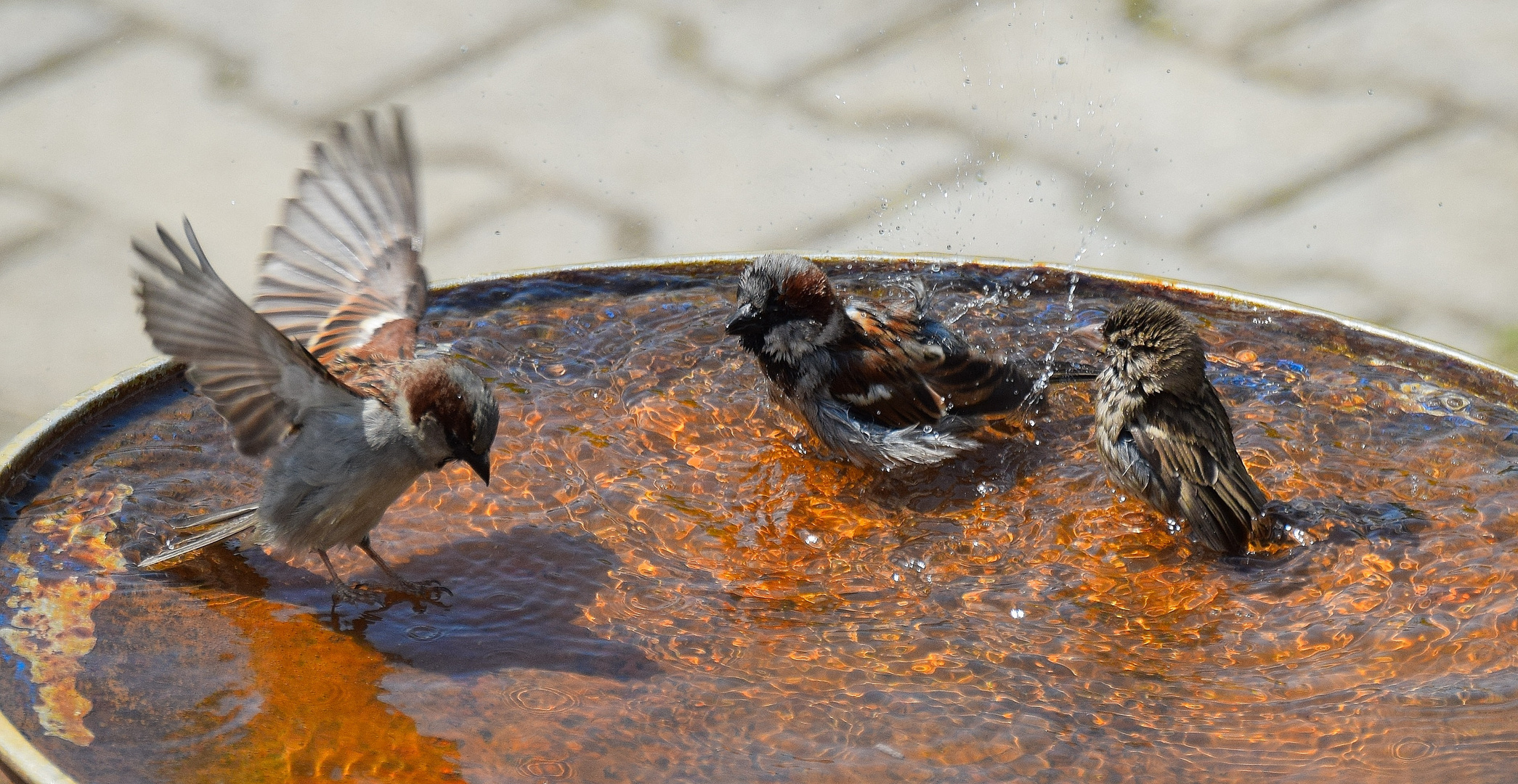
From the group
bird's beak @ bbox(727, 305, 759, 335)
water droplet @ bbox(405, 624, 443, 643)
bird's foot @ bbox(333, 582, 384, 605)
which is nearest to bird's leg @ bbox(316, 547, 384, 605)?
bird's foot @ bbox(333, 582, 384, 605)

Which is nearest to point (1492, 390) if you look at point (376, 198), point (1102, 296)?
point (1102, 296)

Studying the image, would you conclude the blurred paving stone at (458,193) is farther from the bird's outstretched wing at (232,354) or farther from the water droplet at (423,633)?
the water droplet at (423,633)

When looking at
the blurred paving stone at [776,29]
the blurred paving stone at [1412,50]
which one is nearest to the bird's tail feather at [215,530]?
the blurred paving stone at [776,29]

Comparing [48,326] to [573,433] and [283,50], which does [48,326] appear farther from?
[573,433]

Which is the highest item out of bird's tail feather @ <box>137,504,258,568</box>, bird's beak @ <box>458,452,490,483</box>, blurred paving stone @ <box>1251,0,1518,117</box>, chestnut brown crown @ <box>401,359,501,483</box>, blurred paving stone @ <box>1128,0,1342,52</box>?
chestnut brown crown @ <box>401,359,501,483</box>

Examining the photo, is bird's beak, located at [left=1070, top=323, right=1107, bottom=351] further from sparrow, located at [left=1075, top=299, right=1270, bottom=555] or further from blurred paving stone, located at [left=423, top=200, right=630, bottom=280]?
blurred paving stone, located at [left=423, top=200, right=630, bottom=280]

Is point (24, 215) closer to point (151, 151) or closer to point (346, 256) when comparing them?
point (151, 151)
